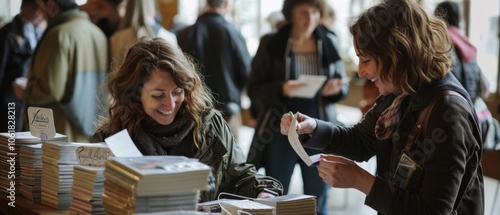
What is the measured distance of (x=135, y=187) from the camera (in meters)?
2.09

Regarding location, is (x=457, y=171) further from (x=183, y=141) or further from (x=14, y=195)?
(x=14, y=195)

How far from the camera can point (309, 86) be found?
193 inches

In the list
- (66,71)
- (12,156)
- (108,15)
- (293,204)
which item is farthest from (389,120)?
(108,15)

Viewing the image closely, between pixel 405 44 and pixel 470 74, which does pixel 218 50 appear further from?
pixel 405 44

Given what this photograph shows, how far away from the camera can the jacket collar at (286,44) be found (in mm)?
5113

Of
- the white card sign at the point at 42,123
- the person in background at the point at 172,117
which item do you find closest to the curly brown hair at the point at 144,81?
the person in background at the point at 172,117

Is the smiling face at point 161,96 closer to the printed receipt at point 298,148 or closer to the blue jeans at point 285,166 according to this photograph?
the printed receipt at point 298,148

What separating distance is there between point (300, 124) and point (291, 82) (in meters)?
2.07

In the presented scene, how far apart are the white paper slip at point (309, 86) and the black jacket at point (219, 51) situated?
1080 mm

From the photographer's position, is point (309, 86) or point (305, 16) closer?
point (309, 86)

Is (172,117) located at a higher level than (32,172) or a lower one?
higher

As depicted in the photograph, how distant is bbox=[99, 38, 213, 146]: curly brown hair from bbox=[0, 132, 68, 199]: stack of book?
0.94 ft

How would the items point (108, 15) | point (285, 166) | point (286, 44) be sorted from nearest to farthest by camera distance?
point (285, 166)
point (286, 44)
point (108, 15)

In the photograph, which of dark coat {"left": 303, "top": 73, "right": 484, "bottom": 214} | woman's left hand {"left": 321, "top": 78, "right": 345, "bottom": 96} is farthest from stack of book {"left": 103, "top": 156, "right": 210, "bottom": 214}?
woman's left hand {"left": 321, "top": 78, "right": 345, "bottom": 96}
